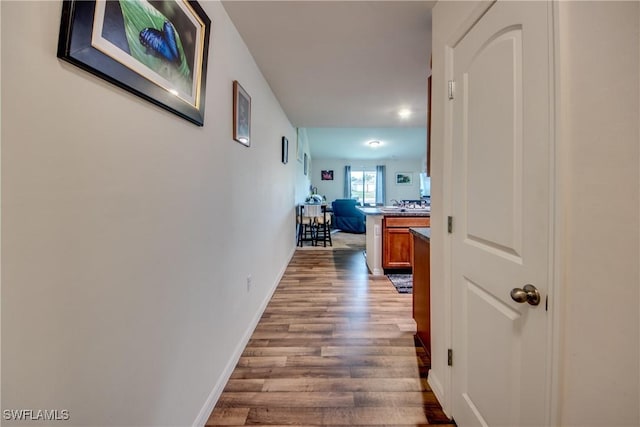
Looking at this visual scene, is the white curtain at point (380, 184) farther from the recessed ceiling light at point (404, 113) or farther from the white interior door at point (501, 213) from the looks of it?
the white interior door at point (501, 213)

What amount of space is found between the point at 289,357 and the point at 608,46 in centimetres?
199

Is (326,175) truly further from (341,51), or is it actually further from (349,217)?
(341,51)

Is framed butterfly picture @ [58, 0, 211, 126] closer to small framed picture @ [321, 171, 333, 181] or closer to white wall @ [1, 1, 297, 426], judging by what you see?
white wall @ [1, 1, 297, 426]

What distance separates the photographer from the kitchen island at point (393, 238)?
348 cm

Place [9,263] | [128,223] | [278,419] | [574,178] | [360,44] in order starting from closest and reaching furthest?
[9,263]
[574,178]
[128,223]
[278,419]
[360,44]

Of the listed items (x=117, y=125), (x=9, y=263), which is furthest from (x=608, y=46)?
(x=9, y=263)

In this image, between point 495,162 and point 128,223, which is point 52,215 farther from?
point 495,162

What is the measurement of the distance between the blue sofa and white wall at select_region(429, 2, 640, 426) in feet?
21.4

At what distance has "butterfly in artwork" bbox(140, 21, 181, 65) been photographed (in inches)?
33.2

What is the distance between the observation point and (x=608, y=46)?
24.3 inches

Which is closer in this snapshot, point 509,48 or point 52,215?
point 52,215

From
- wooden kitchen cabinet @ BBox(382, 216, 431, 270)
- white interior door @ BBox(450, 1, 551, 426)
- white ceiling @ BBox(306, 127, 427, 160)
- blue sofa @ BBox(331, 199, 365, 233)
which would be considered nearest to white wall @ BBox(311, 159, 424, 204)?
white ceiling @ BBox(306, 127, 427, 160)

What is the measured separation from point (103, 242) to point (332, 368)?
1.47m

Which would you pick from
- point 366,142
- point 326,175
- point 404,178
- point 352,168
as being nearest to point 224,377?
point 366,142
